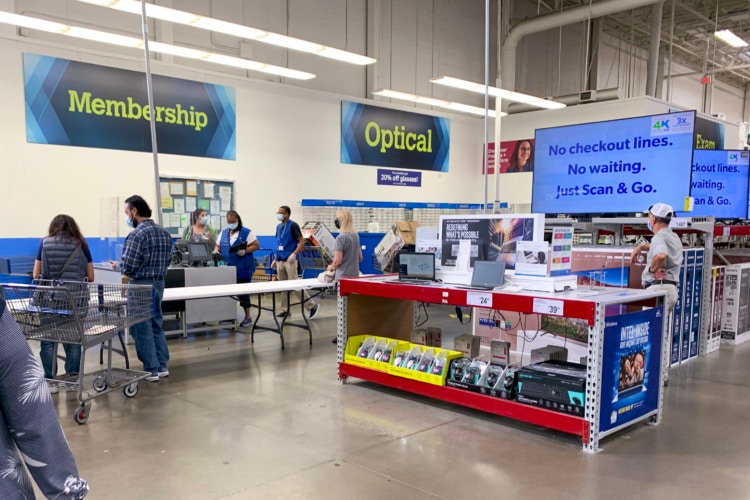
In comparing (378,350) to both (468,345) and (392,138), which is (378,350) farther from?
(392,138)

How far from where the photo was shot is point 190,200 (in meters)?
9.96

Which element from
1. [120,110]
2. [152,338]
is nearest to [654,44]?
[120,110]

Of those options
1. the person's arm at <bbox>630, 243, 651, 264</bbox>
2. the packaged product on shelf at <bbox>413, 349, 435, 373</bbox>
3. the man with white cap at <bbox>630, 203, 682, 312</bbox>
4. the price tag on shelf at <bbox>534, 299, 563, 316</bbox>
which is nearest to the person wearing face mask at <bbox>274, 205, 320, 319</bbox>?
the packaged product on shelf at <bbox>413, 349, 435, 373</bbox>

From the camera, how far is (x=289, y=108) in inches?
448

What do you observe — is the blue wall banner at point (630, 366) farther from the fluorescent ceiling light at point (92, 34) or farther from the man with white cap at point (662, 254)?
the fluorescent ceiling light at point (92, 34)

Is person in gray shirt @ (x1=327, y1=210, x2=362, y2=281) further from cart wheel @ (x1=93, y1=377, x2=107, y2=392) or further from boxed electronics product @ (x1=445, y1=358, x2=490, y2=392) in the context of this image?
cart wheel @ (x1=93, y1=377, x2=107, y2=392)

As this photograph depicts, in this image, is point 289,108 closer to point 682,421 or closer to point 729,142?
point 682,421

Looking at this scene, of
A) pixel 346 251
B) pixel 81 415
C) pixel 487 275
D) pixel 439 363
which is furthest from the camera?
pixel 346 251

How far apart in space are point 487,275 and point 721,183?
18.4 ft

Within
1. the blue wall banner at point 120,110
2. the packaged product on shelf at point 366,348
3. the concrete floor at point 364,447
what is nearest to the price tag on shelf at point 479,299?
the concrete floor at point 364,447

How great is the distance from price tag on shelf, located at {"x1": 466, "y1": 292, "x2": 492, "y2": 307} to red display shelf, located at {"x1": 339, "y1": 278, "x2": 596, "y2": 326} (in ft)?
0.06

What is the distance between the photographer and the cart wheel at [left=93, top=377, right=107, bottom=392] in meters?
4.56

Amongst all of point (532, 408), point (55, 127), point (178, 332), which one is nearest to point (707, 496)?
point (532, 408)

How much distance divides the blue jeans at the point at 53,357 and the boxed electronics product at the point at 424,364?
257 centimetres
